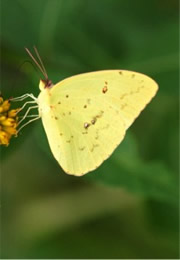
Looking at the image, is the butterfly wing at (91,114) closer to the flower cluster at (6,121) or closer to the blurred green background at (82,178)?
the flower cluster at (6,121)

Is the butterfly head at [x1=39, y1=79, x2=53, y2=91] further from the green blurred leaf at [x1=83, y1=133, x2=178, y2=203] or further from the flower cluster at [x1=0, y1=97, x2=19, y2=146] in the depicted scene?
the green blurred leaf at [x1=83, y1=133, x2=178, y2=203]

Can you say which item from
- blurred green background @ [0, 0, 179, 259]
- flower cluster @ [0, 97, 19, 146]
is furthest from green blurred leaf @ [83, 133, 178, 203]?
flower cluster @ [0, 97, 19, 146]

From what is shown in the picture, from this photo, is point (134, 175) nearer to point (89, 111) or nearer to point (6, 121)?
point (89, 111)

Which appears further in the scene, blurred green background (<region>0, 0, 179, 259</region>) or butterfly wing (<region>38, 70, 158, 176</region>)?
blurred green background (<region>0, 0, 179, 259</region>)

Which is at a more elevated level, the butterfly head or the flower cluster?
the butterfly head

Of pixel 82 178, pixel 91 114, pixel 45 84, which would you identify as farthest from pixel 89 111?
pixel 82 178

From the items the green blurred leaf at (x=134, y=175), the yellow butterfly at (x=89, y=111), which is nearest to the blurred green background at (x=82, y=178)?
the green blurred leaf at (x=134, y=175)

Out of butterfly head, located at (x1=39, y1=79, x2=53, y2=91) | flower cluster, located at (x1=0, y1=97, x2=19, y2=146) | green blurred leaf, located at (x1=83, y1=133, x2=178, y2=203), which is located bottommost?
green blurred leaf, located at (x1=83, y1=133, x2=178, y2=203)

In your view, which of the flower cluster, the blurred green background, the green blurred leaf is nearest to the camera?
the flower cluster
